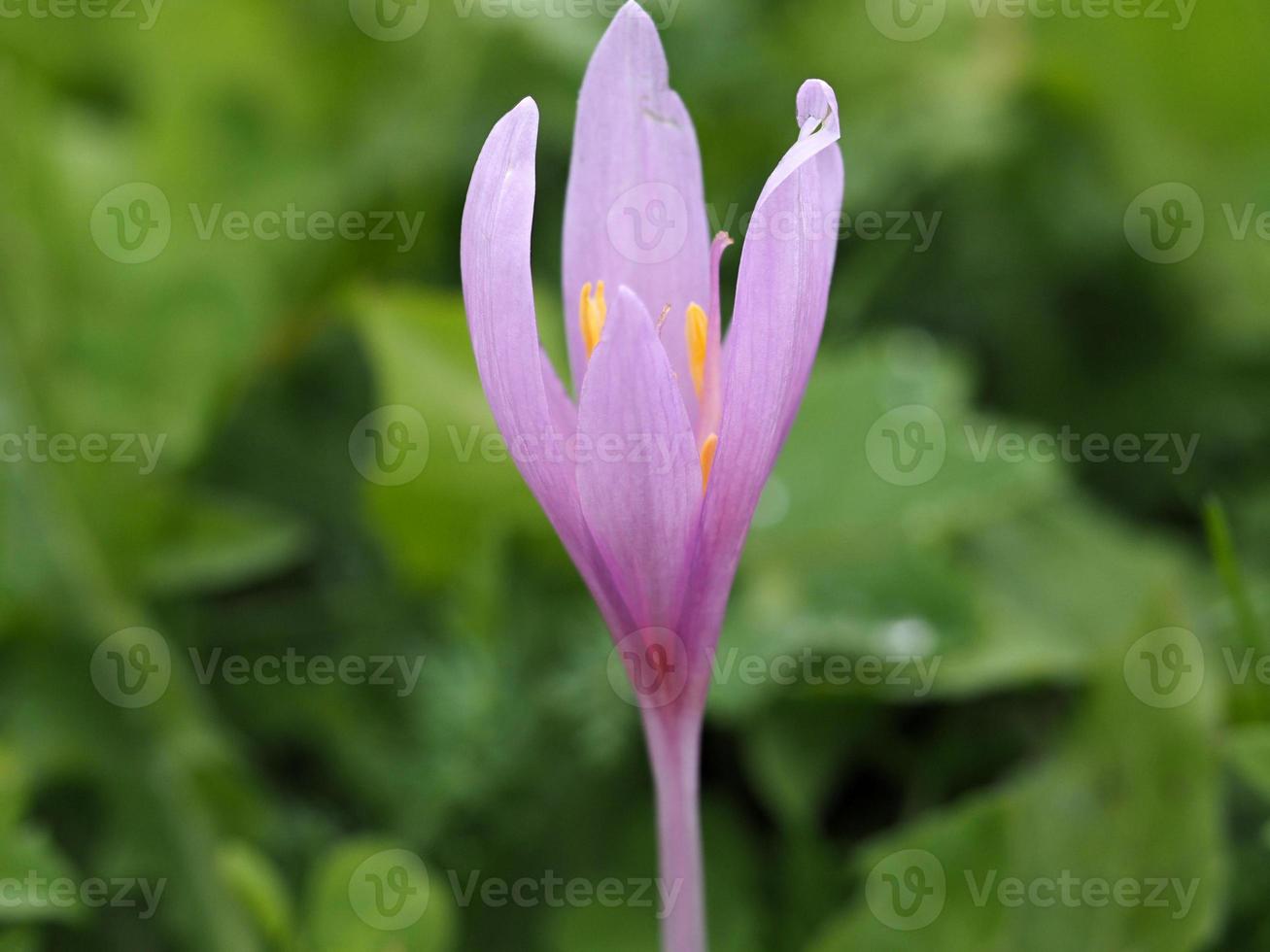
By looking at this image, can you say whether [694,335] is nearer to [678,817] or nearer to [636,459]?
[636,459]

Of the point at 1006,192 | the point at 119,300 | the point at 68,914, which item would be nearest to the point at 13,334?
the point at 119,300

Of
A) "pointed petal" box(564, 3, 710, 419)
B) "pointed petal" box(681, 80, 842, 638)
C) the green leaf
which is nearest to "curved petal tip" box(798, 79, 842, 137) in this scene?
"pointed petal" box(681, 80, 842, 638)

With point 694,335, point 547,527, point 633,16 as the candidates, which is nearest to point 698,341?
point 694,335

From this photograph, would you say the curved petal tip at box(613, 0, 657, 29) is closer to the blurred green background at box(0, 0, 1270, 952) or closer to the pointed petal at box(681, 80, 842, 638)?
the pointed petal at box(681, 80, 842, 638)

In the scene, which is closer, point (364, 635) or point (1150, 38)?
point (364, 635)

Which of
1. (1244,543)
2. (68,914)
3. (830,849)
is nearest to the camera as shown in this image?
(68,914)

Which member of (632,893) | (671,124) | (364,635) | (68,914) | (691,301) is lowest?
(632,893)

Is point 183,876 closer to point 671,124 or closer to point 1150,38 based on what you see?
point 671,124

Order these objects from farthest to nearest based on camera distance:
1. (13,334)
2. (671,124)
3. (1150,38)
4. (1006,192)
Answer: (1006,192) < (1150,38) < (13,334) < (671,124)

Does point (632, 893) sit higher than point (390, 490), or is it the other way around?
point (390, 490)
